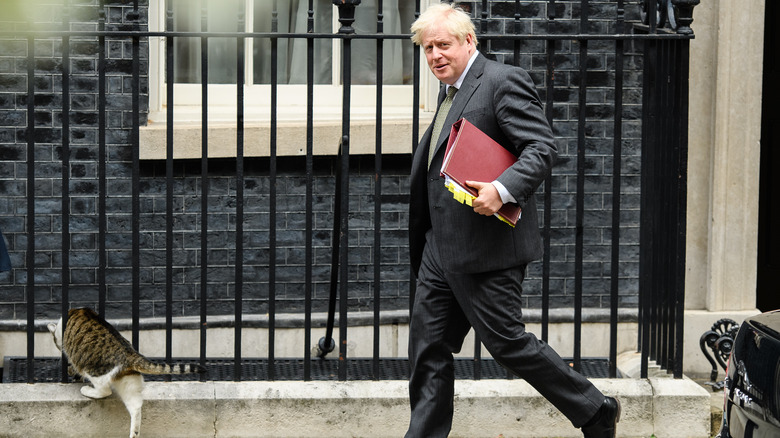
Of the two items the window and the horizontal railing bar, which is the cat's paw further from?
the window

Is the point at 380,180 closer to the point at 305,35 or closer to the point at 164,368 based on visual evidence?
the point at 305,35

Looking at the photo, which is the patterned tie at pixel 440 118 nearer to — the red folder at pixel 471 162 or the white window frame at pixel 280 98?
the red folder at pixel 471 162

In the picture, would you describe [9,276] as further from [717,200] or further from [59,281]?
[717,200]

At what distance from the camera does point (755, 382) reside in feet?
10.3

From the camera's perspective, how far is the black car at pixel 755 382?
2.99 meters

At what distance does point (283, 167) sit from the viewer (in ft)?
21.8

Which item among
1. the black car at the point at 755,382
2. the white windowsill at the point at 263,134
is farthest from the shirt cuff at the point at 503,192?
the white windowsill at the point at 263,134

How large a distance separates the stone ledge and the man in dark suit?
2.45 ft

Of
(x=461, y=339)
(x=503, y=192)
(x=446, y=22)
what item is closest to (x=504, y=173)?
(x=503, y=192)

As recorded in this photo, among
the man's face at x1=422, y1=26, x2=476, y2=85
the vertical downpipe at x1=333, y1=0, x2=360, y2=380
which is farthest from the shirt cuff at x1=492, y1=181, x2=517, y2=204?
the vertical downpipe at x1=333, y1=0, x2=360, y2=380

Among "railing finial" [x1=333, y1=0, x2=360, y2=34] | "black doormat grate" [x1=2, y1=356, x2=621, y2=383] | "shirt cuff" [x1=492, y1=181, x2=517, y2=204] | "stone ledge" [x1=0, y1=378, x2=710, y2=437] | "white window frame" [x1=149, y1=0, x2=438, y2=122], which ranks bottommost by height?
"stone ledge" [x1=0, y1=378, x2=710, y2=437]

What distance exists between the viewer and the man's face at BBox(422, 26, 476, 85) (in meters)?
4.15

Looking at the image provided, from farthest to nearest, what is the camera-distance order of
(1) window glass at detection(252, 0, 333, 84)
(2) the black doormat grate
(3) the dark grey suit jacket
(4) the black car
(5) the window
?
(1) window glass at detection(252, 0, 333, 84)
(5) the window
(2) the black doormat grate
(3) the dark grey suit jacket
(4) the black car

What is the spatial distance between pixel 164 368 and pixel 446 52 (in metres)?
2.05
